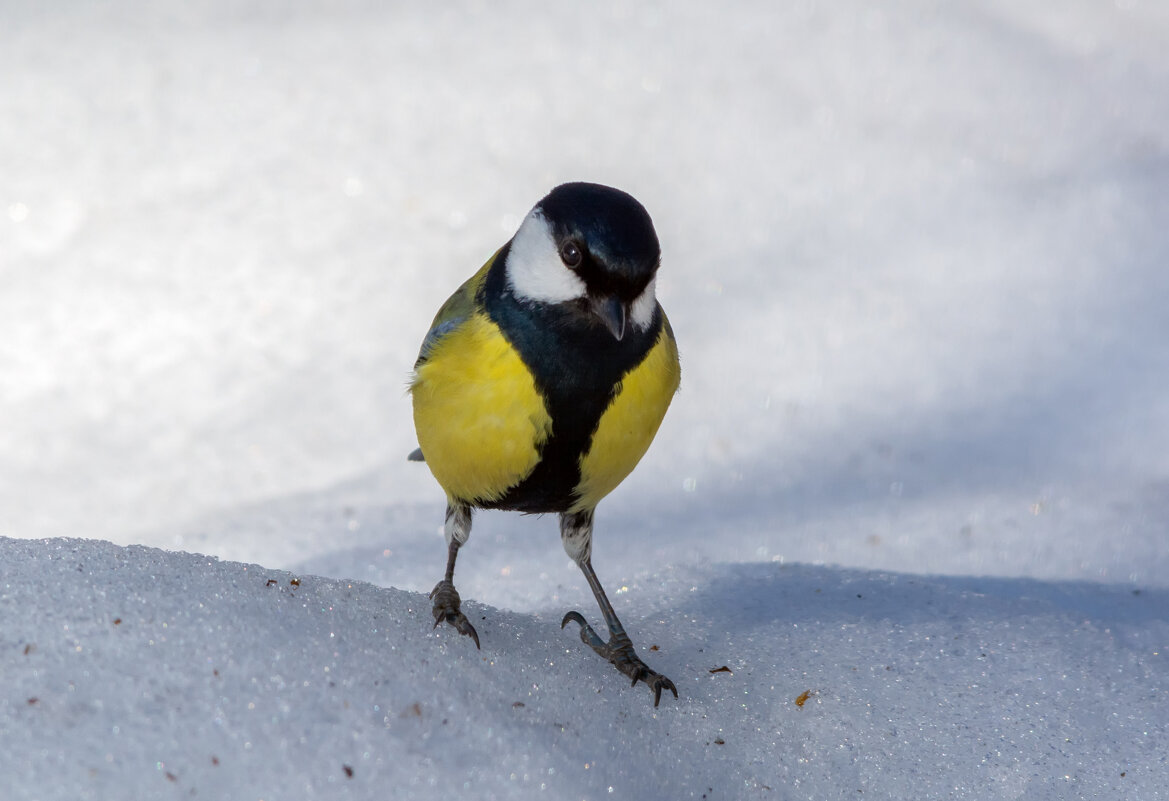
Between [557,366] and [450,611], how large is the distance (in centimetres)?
57

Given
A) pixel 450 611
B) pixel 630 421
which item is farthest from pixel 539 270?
pixel 450 611

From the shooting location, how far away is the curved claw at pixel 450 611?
220cm

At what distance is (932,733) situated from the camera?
6.97 feet

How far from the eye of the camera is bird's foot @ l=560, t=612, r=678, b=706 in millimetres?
2189

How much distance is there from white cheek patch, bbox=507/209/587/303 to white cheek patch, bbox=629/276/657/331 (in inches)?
4.0

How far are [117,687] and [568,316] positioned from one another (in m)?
0.93

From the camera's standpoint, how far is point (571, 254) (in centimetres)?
197

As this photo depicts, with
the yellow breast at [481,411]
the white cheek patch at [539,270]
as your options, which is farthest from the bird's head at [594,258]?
the yellow breast at [481,411]

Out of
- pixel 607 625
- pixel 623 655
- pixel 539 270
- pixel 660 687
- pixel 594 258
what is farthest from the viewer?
pixel 607 625

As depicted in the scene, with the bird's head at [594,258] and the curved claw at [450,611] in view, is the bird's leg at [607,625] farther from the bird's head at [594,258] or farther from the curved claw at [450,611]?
the bird's head at [594,258]

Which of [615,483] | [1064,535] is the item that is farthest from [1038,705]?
[1064,535]

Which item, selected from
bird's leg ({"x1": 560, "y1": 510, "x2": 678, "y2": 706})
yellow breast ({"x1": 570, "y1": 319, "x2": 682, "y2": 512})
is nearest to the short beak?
yellow breast ({"x1": 570, "y1": 319, "x2": 682, "y2": 512})

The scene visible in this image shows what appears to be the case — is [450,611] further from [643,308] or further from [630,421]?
[643,308]

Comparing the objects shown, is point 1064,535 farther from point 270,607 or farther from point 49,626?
point 49,626
